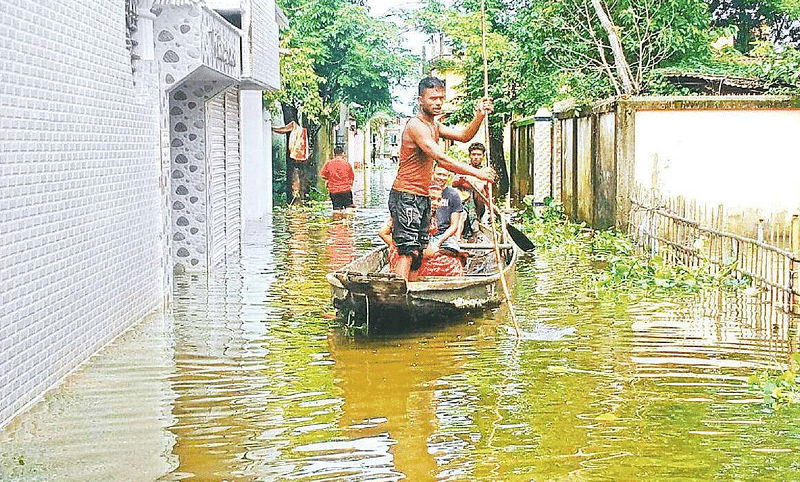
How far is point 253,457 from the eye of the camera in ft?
24.3

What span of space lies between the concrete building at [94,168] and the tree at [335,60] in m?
15.7

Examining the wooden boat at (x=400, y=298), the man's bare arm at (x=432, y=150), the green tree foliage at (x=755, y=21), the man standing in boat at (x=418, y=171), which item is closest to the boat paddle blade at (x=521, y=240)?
the wooden boat at (x=400, y=298)

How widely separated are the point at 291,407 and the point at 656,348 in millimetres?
3869

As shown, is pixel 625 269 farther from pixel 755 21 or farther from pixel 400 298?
pixel 755 21

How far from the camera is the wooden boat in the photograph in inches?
441

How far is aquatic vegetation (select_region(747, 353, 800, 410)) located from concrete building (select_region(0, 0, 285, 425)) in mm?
5245

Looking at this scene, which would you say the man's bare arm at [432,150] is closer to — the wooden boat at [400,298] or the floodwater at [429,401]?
the wooden boat at [400,298]

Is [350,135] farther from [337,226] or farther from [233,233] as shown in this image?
[233,233]

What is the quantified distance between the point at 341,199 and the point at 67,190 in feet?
64.6

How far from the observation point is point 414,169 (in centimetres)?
1227

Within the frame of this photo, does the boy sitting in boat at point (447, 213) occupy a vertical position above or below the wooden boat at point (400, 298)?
above

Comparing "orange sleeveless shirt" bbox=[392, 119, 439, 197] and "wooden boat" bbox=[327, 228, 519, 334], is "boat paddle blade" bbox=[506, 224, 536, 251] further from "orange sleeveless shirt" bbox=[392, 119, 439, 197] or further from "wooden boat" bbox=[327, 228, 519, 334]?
"orange sleeveless shirt" bbox=[392, 119, 439, 197]

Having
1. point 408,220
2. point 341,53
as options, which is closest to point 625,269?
point 408,220

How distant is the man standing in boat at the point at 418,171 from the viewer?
1199cm
